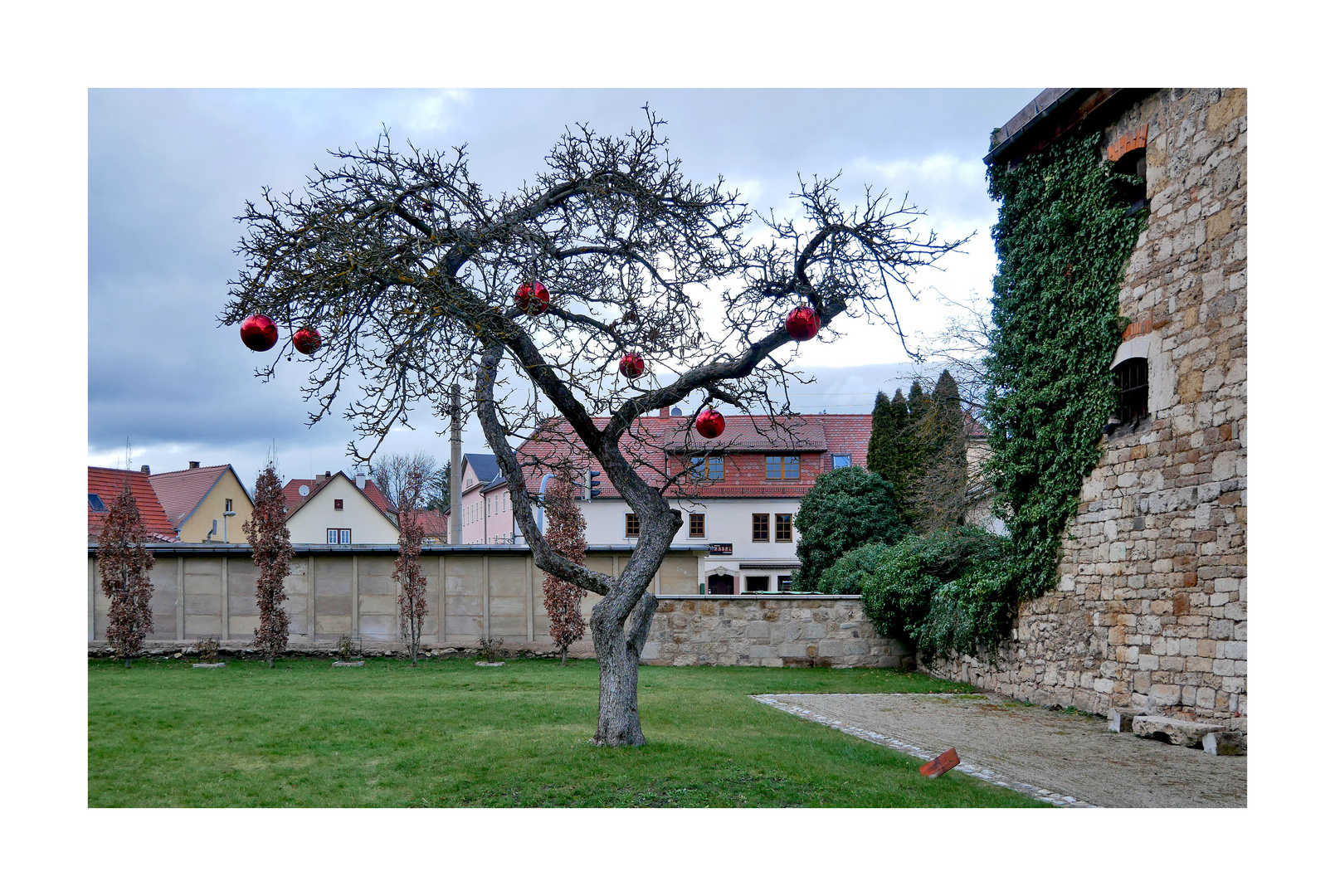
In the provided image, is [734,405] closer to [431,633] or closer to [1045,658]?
[1045,658]

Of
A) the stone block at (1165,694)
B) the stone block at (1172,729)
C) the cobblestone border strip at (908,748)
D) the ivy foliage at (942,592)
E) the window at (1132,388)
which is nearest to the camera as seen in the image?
the cobblestone border strip at (908,748)

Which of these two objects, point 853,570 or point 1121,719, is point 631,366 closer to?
point 1121,719

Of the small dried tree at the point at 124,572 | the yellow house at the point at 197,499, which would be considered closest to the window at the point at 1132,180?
the small dried tree at the point at 124,572

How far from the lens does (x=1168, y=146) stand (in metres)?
8.48

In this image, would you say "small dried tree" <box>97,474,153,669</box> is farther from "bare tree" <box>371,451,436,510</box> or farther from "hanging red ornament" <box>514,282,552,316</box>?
"hanging red ornament" <box>514,282,552,316</box>

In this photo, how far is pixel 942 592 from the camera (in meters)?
12.8

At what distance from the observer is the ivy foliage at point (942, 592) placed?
11602mm

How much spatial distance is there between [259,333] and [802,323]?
10.3 ft

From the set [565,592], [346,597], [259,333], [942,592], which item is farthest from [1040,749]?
[346,597]

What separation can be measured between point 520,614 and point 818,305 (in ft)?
36.4

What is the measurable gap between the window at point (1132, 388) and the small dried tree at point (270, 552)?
12.3 metres

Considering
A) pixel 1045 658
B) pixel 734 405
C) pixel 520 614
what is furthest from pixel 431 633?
pixel 734 405

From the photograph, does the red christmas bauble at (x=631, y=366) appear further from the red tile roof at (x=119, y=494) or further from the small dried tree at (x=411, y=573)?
the small dried tree at (x=411, y=573)

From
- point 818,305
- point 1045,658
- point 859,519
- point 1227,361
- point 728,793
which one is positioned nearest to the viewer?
point 728,793
